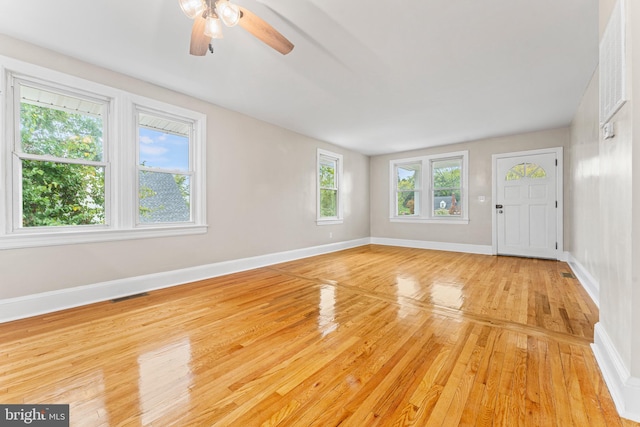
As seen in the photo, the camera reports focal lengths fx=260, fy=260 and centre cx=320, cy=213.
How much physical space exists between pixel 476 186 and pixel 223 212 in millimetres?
5276

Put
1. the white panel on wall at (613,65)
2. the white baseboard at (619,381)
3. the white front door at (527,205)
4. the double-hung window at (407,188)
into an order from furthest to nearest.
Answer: the double-hung window at (407,188)
the white front door at (527,205)
the white panel on wall at (613,65)
the white baseboard at (619,381)

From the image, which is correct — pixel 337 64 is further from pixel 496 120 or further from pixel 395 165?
pixel 395 165

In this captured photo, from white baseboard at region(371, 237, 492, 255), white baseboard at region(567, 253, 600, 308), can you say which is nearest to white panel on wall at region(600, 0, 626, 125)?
white baseboard at region(567, 253, 600, 308)

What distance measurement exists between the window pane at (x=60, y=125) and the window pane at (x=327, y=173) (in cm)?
398

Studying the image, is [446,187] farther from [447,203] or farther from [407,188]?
[407,188]

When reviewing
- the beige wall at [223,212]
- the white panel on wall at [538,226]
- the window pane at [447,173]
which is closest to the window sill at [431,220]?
the window pane at [447,173]

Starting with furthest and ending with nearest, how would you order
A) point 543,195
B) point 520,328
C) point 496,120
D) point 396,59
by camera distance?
point 543,195 < point 496,120 < point 396,59 < point 520,328

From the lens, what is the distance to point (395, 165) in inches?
275

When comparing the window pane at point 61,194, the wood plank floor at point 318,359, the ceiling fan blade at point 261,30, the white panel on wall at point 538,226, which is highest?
the ceiling fan blade at point 261,30

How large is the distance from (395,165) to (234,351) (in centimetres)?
621

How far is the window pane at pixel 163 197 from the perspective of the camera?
3266mm

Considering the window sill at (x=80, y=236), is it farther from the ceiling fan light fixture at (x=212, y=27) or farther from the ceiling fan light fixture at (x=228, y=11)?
the ceiling fan light fixture at (x=228, y=11)

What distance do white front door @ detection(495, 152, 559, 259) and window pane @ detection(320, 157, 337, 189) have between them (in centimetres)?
350

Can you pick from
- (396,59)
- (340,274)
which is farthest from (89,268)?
(396,59)
